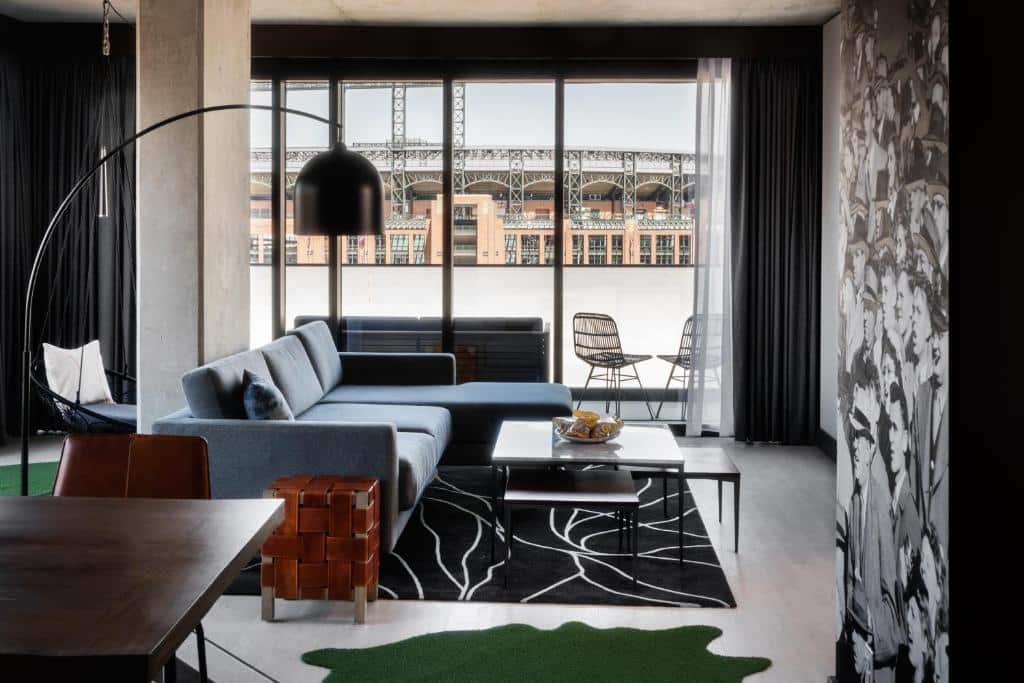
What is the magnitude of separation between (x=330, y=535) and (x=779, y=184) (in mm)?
4304

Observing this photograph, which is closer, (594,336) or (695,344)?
(695,344)

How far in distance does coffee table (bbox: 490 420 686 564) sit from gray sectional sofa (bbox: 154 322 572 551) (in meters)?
0.39

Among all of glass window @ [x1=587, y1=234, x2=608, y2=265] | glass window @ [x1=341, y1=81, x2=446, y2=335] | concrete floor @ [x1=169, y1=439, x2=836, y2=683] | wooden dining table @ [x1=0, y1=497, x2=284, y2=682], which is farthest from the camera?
glass window @ [x1=587, y1=234, x2=608, y2=265]

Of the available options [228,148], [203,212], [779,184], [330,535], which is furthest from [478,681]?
[779,184]

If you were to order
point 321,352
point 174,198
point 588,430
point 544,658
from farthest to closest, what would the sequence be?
point 321,352, point 174,198, point 588,430, point 544,658

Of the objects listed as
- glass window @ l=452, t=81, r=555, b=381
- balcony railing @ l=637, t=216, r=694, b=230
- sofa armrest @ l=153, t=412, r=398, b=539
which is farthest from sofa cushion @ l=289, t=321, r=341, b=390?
balcony railing @ l=637, t=216, r=694, b=230

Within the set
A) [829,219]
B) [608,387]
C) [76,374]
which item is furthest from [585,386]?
[76,374]

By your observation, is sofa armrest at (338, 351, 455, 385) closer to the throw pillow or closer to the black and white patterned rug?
the black and white patterned rug

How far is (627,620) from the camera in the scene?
11.1 feet

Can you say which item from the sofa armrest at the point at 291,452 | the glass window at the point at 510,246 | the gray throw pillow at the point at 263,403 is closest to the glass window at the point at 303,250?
the glass window at the point at 510,246

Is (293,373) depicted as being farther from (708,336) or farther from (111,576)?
(111,576)

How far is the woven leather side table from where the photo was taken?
3320 mm

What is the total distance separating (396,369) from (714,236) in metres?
2.34
